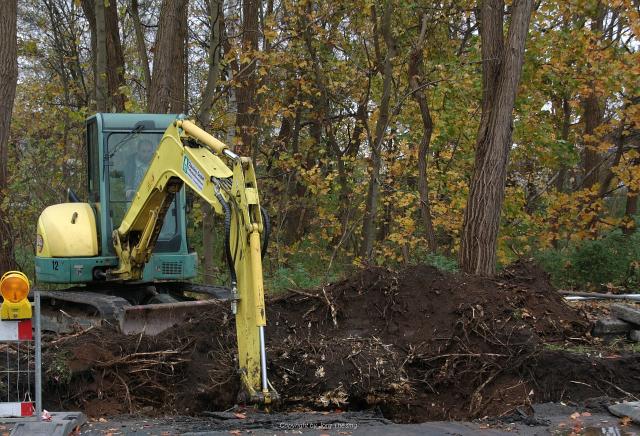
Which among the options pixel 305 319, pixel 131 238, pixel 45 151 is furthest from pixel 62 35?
pixel 305 319

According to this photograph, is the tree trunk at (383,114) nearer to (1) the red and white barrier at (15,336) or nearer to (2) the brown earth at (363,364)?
(2) the brown earth at (363,364)

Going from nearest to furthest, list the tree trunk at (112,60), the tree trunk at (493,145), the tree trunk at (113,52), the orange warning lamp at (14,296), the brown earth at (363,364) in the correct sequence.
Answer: the orange warning lamp at (14,296) < the brown earth at (363,364) < the tree trunk at (493,145) < the tree trunk at (112,60) < the tree trunk at (113,52)

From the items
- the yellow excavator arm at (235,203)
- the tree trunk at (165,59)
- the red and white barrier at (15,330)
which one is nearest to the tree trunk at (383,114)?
the tree trunk at (165,59)

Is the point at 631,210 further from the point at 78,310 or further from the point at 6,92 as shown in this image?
the point at 78,310

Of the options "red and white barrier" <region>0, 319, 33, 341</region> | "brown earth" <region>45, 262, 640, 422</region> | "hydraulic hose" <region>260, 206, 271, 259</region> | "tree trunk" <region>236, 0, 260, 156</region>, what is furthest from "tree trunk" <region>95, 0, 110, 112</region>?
"red and white barrier" <region>0, 319, 33, 341</region>

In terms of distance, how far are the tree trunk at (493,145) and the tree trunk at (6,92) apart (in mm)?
8759

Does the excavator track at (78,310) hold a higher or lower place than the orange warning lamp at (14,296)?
lower

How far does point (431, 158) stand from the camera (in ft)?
69.9

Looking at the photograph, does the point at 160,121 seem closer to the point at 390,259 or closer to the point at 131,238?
the point at 131,238

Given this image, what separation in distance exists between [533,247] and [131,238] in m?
13.2

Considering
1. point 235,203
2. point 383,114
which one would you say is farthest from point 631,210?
point 235,203

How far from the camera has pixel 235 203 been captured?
6637mm

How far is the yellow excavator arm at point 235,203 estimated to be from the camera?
632cm

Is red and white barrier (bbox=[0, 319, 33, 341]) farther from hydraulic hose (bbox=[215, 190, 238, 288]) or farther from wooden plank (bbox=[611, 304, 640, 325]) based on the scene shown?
wooden plank (bbox=[611, 304, 640, 325])
